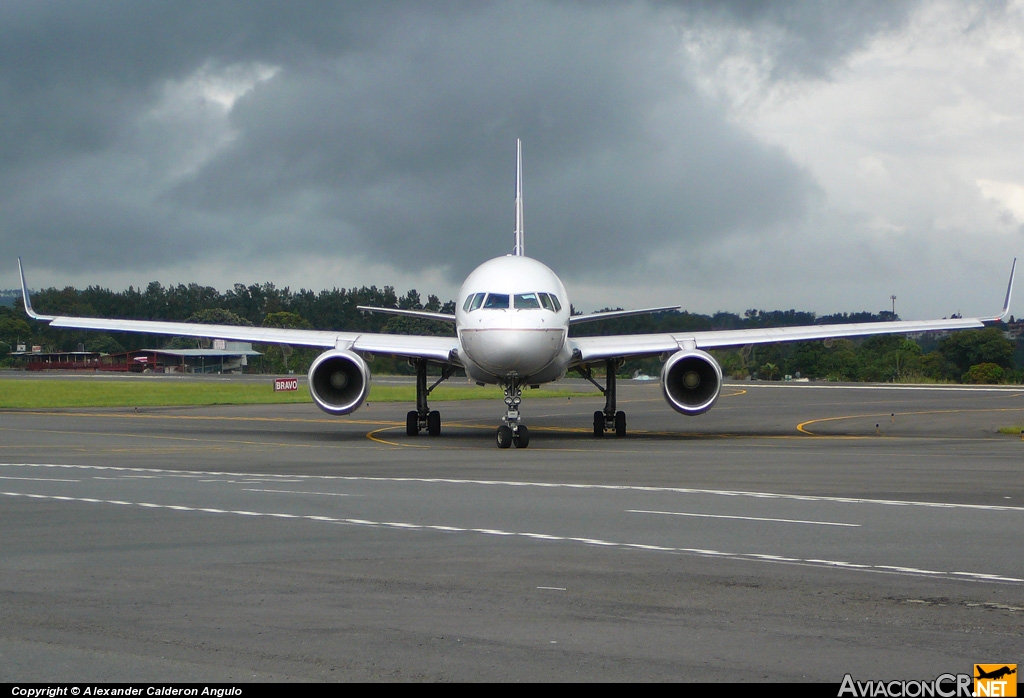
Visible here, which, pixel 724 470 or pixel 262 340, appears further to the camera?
pixel 262 340

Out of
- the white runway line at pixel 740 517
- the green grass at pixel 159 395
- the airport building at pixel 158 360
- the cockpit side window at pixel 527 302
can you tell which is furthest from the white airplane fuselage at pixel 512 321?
the airport building at pixel 158 360

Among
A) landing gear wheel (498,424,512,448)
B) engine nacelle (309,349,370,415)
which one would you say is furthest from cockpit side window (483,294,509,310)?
engine nacelle (309,349,370,415)

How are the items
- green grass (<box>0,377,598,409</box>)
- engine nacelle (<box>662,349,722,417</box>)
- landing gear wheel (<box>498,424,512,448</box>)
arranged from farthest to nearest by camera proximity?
1. green grass (<box>0,377,598,409</box>)
2. engine nacelle (<box>662,349,722,417</box>)
3. landing gear wheel (<box>498,424,512,448</box>)

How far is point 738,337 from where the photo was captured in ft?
99.8

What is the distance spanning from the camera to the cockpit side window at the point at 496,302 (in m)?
25.6

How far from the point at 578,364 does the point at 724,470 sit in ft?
34.9

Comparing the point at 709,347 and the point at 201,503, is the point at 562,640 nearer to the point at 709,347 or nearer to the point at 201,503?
the point at 201,503

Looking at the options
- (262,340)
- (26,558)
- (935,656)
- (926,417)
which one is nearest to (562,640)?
(935,656)

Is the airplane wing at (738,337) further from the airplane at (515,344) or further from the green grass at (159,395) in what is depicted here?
the green grass at (159,395)

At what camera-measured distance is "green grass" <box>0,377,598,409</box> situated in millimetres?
50125

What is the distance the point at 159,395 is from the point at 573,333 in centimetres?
3030

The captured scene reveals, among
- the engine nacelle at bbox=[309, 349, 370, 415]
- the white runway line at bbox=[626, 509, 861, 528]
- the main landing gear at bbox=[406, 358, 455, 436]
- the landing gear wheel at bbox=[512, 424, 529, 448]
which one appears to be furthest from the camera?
the main landing gear at bbox=[406, 358, 455, 436]

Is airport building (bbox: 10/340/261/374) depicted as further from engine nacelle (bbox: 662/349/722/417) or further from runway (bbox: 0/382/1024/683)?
runway (bbox: 0/382/1024/683)

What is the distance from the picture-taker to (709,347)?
30156 millimetres
